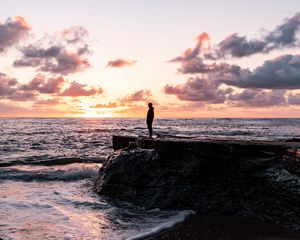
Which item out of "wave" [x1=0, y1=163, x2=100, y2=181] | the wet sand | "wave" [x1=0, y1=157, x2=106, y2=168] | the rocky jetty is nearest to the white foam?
the wet sand

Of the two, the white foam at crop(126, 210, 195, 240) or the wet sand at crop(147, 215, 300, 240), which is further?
the white foam at crop(126, 210, 195, 240)

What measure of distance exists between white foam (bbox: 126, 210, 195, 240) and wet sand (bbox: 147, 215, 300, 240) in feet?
0.52

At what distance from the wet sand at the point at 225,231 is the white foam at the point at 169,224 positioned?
16 cm

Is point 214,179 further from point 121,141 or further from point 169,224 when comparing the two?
point 121,141

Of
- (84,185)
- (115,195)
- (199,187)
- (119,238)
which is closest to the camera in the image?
(119,238)

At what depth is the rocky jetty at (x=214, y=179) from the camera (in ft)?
32.9

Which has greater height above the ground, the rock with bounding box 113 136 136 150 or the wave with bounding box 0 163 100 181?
the rock with bounding box 113 136 136 150

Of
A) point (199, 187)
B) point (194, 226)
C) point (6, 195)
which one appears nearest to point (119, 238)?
point (194, 226)

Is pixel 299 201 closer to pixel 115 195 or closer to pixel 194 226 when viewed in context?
pixel 194 226

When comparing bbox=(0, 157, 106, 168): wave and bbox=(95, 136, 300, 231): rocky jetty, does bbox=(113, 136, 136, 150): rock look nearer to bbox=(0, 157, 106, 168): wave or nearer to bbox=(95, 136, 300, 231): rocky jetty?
bbox=(95, 136, 300, 231): rocky jetty

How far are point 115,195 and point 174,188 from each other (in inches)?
85.6

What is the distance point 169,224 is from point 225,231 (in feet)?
4.56

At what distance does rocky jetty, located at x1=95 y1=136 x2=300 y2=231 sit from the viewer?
10016mm

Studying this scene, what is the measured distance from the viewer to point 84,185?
15.6 metres
